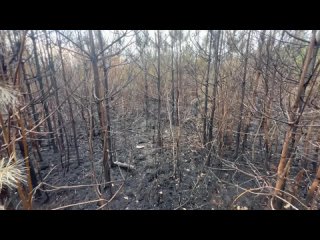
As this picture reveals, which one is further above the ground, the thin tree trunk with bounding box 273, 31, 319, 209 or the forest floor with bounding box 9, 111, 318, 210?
the thin tree trunk with bounding box 273, 31, 319, 209

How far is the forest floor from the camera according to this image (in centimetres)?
482

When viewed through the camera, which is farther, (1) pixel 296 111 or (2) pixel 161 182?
(2) pixel 161 182

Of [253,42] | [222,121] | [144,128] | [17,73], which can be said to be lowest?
[144,128]

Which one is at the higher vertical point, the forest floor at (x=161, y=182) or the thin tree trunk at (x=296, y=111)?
the thin tree trunk at (x=296, y=111)

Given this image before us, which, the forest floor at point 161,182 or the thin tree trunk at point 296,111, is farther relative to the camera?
the forest floor at point 161,182

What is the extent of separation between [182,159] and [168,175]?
43.1 inches

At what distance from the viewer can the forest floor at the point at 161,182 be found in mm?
4820

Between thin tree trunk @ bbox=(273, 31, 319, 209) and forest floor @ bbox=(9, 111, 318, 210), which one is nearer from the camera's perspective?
thin tree trunk @ bbox=(273, 31, 319, 209)

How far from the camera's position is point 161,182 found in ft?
18.8

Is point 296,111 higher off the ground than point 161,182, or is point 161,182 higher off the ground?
point 296,111

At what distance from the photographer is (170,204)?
489cm
